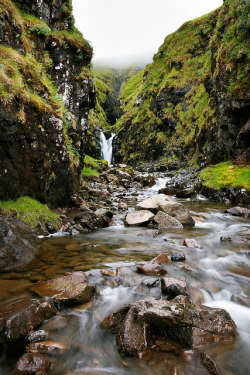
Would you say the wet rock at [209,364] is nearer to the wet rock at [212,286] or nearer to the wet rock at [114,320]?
the wet rock at [114,320]

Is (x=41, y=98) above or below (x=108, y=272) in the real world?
above

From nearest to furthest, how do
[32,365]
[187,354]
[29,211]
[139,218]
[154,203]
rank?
[32,365]
[187,354]
[29,211]
[139,218]
[154,203]

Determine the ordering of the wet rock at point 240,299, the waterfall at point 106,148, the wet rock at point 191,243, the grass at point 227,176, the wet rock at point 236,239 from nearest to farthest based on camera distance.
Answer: the wet rock at point 240,299 → the wet rock at point 191,243 → the wet rock at point 236,239 → the grass at point 227,176 → the waterfall at point 106,148

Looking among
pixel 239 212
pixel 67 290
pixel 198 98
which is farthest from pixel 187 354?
pixel 198 98

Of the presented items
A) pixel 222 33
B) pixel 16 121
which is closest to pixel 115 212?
pixel 16 121

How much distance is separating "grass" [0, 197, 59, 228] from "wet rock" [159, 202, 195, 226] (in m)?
4.35

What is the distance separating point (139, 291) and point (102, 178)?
16.4 meters

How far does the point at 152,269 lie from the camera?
4.17 metres


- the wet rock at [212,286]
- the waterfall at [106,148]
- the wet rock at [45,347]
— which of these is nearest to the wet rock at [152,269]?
the wet rock at [212,286]

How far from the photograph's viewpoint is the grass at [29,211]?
19.0 ft

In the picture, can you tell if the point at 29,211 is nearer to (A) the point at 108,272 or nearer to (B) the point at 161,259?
(A) the point at 108,272

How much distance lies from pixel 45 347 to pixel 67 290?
0.89m

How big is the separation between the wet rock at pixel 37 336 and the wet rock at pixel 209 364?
5.96ft

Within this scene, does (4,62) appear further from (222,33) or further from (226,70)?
(222,33)
